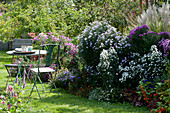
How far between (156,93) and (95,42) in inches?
74.9

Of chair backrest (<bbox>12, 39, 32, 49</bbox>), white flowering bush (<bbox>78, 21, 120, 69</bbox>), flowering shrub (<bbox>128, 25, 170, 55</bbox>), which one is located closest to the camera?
flowering shrub (<bbox>128, 25, 170, 55</bbox>)

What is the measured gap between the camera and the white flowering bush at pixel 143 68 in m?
5.24

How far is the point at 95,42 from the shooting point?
6.12m

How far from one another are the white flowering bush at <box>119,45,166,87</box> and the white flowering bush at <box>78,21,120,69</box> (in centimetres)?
66

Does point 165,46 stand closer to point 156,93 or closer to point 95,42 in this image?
point 156,93

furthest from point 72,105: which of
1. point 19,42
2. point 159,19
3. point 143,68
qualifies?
point 19,42

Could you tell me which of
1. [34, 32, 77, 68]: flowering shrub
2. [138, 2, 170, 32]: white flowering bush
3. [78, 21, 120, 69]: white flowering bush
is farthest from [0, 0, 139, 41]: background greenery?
[78, 21, 120, 69]: white flowering bush

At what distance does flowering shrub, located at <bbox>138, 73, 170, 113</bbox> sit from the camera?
454cm

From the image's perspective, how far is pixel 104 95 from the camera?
222 inches

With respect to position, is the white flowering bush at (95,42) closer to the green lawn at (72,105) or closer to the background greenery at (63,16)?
the green lawn at (72,105)

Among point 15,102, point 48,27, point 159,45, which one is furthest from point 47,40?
point 15,102

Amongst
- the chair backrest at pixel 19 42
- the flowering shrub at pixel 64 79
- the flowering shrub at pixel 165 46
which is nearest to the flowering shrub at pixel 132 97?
the flowering shrub at pixel 165 46

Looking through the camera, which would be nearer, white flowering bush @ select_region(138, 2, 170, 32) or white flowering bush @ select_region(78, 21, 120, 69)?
white flowering bush @ select_region(78, 21, 120, 69)

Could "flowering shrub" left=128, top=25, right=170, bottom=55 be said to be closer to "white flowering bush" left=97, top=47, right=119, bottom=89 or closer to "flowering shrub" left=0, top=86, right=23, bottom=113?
"white flowering bush" left=97, top=47, right=119, bottom=89
